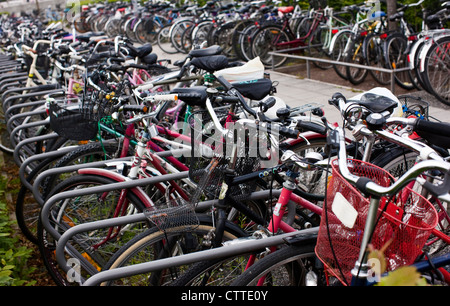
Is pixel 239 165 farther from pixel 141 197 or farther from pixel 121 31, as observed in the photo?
pixel 121 31

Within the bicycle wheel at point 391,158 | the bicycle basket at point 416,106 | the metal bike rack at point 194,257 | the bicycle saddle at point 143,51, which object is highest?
the bicycle saddle at point 143,51

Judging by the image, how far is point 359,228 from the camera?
5.97 ft

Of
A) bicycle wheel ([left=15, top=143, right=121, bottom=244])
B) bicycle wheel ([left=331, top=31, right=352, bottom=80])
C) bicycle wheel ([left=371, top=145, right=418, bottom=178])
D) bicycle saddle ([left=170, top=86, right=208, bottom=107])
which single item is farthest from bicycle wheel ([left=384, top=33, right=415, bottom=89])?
bicycle saddle ([left=170, top=86, right=208, bottom=107])

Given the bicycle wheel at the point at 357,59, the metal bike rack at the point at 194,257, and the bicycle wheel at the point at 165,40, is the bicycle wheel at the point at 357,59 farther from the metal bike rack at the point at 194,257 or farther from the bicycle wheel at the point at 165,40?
the bicycle wheel at the point at 165,40

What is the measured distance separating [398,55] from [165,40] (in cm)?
876

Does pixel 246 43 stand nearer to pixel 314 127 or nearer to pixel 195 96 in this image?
→ pixel 195 96

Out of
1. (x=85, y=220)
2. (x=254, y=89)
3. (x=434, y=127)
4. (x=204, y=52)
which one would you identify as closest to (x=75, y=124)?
(x=85, y=220)

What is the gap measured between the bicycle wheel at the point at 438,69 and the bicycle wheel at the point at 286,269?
14.3 ft

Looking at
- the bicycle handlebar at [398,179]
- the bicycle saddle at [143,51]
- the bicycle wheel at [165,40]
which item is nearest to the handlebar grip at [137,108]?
the bicycle handlebar at [398,179]

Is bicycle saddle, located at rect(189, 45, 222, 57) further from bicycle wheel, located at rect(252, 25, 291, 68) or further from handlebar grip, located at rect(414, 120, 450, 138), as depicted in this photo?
bicycle wheel, located at rect(252, 25, 291, 68)

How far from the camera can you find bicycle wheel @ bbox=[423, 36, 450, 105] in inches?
232

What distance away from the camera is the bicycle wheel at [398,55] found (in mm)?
7156

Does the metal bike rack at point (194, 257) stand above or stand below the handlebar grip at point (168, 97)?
below

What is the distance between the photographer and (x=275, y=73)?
929 centimetres
